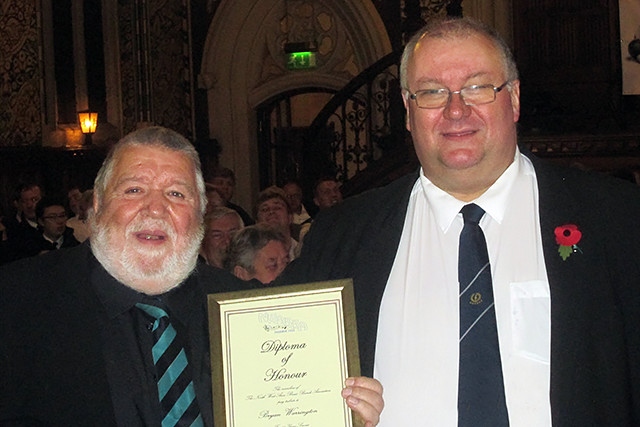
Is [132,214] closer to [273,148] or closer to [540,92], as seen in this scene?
[540,92]

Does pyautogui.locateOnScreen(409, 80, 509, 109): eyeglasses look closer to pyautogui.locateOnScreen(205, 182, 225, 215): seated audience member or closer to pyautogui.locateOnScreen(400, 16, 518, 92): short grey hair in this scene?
pyautogui.locateOnScreen(400, 16, 518, 92): short grey hair

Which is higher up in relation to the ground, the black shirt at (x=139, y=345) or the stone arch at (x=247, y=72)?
the stone arch at (x=247, y=72)

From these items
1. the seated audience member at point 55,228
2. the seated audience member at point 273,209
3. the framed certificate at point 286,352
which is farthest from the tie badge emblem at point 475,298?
the seated audience member at point 55,228

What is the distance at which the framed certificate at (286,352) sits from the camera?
9.27 ft

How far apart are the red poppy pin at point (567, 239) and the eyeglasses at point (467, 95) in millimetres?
419

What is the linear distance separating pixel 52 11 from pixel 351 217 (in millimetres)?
10621

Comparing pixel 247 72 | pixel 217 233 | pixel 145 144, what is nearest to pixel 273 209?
pixel 217 233

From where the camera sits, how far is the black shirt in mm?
2850

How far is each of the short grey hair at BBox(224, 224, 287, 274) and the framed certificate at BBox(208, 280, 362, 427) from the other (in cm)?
227

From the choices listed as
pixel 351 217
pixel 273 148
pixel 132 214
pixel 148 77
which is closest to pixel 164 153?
pixel 132 214

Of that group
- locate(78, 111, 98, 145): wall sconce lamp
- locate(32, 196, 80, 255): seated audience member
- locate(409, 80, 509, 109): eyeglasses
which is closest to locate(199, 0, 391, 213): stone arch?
locate(78, 111, 98, 145): wall sconce lamp

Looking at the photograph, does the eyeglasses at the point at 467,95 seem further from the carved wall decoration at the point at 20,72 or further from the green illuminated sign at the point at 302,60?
the carved wall decoration at the point at 20,72

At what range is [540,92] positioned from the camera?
439 inches

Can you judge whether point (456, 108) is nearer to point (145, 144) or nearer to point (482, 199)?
point (482, 199)
